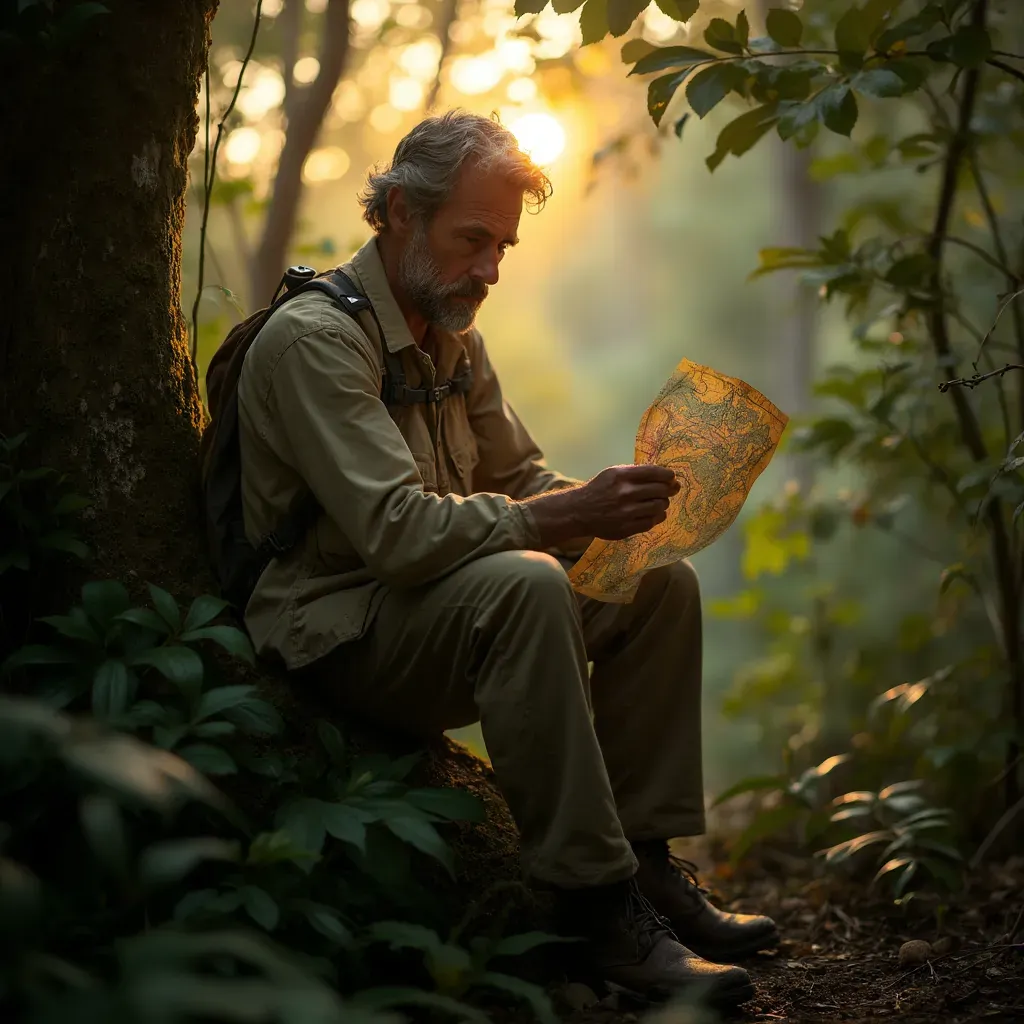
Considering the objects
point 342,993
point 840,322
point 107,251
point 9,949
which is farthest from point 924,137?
point 840,322

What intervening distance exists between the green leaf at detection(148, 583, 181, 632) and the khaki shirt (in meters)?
0.34

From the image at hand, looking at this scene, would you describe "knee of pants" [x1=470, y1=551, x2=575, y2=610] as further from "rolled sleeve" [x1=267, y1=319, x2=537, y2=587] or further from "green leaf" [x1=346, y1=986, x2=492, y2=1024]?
"green leaf" [x1=346, y1=986, x2=492, y2=1024]

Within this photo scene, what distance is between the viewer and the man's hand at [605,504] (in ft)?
7.83

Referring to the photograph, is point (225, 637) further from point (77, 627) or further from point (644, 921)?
point (644, 921)

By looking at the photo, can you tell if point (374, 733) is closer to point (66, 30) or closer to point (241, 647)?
point (241, 647)

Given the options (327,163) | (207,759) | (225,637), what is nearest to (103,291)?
(225,637)

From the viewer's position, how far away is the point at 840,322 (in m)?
21.1

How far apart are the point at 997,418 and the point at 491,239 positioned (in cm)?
313

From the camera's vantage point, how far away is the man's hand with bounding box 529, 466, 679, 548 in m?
2.39

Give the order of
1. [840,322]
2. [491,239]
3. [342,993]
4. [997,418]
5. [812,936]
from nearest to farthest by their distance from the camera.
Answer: [342,993]
[491,239]
[812,936]
[997,418]
[840,322]

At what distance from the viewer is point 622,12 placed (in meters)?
2.52

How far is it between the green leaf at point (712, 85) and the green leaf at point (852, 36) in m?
0.24

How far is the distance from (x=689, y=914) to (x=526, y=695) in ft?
3.01

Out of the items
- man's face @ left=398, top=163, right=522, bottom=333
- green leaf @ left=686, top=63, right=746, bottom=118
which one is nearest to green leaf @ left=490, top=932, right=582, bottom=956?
man's face @ left=398, top=163, right=522, bottom=333
